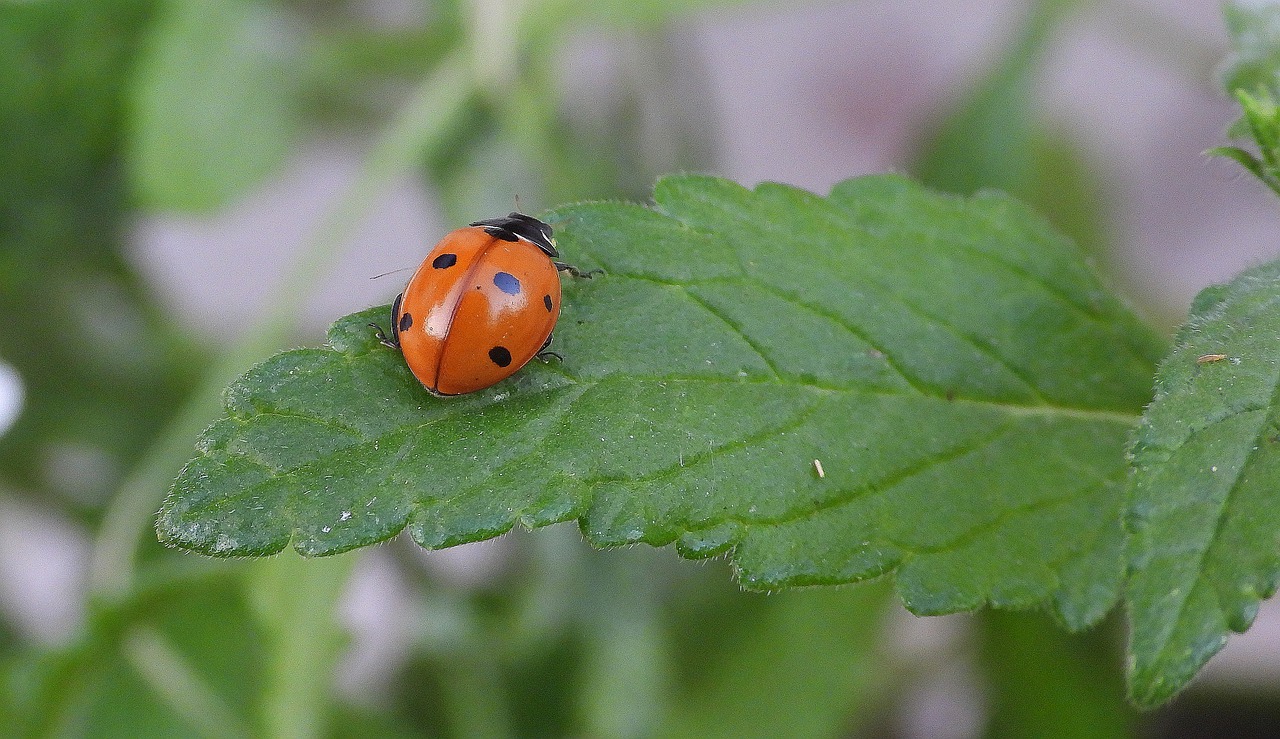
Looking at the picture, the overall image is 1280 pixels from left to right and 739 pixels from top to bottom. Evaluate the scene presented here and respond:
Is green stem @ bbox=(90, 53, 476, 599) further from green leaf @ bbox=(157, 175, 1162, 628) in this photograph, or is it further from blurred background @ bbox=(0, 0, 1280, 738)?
green leaf @ bbox=(157, 175, 1162, 628)

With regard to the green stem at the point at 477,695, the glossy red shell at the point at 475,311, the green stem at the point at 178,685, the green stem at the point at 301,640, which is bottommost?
the green stem at the point at 477,695

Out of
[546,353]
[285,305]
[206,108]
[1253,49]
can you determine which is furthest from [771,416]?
[206,108]

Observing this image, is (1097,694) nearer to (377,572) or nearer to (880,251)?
(880,251)

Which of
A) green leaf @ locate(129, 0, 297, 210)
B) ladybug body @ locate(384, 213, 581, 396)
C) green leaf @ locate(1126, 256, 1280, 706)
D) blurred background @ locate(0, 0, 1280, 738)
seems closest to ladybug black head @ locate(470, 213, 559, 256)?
ladybug body @ locate(384, 213, 581, 396)

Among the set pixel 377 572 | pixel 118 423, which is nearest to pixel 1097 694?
pixel 377 572

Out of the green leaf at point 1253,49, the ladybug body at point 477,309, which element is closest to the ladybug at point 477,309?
the ladybug body at point 477,309

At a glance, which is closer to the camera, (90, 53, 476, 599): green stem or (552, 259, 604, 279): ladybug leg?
(552, 259, 604, 279): ladybug leg

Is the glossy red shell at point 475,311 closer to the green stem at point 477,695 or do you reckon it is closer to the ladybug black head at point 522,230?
the ladybug black head at point 522,230
